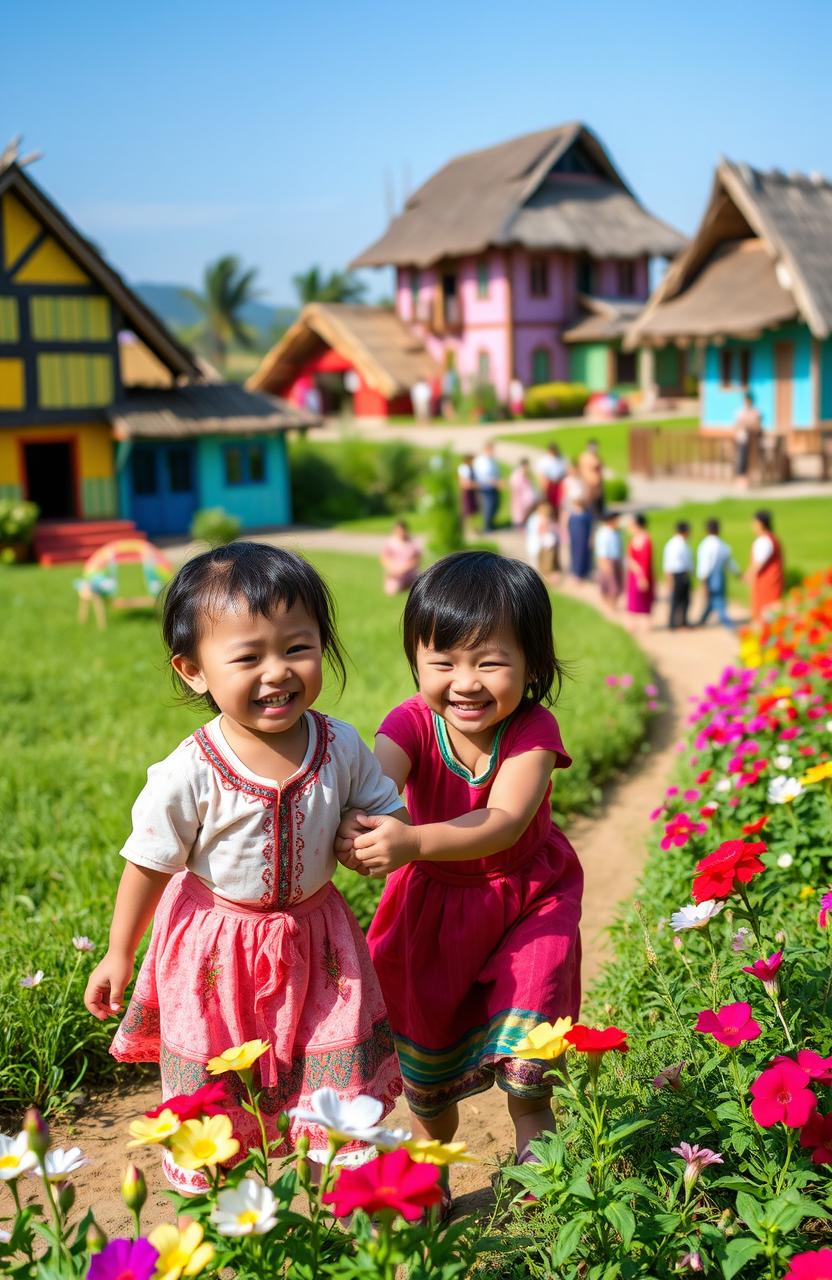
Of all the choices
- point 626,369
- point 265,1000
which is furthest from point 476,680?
point 626,369

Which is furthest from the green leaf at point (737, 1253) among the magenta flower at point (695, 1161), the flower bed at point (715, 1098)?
the magenta flower at point (695, 1161)

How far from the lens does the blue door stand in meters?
21.5

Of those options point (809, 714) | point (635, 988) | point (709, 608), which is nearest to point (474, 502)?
point (709, 608)

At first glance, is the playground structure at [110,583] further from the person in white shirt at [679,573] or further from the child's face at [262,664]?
the child's face at [262,664]

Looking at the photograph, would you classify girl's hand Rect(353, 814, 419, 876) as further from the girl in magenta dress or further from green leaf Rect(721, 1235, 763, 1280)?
green leaf Rect(721, 1235, 763, 1280)

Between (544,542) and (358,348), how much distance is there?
21616mm

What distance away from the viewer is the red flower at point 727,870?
2482mm

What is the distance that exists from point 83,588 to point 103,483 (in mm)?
9216

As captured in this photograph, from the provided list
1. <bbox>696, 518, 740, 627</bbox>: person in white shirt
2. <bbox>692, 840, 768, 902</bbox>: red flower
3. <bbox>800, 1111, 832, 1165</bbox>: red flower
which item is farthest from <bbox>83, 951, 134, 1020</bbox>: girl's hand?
<bbox>696, 518, 740, 627</bbox>: person in white shirt

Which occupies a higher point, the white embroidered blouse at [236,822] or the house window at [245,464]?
the house window at [245,464]

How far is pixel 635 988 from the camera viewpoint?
12.5 feet

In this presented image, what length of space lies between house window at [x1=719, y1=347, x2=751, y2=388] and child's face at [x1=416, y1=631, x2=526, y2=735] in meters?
23.8

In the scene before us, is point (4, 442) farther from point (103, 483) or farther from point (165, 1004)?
point (165, 1004)

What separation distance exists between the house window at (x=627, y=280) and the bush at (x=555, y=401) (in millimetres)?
5415
